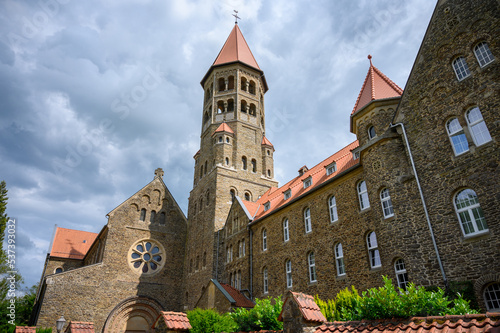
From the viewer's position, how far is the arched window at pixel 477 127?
1130cm

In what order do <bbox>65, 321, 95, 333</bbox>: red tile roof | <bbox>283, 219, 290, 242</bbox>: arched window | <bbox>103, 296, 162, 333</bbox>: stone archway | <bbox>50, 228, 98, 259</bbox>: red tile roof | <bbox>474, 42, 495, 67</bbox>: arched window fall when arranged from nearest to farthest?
<bbox>474, 42, 495, 67</bbox>: arched window, <bbox>65, 321, 95, 333</bbox>: red tile roof, <bbox>283, 219, 290, 242</bbox>: arched window, <bbox>103, 296, 162, 333</bbox>: stone archway, <bbox>50, 228, 98, 259</bbox>: red tile roof

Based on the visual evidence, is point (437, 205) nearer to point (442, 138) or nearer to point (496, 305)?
point (442, 138)

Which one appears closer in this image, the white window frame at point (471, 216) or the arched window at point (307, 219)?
the white window frame at point (471, 216)

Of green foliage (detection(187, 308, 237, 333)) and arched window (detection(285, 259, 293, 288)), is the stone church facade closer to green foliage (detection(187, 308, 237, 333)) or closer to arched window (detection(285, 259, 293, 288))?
arched window (detection(285, 259, 293, 288))

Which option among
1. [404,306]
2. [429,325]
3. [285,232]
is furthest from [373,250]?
[429,325]

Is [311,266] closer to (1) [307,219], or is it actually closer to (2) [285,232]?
(1) [307,219]

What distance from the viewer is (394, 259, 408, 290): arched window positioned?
13000mm

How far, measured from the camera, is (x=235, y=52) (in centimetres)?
3975

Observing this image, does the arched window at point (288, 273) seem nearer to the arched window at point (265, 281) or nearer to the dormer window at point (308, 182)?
the arched window at point (265, 281)

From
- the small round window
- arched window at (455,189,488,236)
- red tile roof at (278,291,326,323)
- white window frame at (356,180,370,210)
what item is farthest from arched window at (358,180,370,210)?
the small round window

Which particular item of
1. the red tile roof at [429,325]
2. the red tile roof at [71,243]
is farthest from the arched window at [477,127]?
the red tile roof at [71,243]

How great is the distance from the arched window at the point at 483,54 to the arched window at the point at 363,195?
700cm

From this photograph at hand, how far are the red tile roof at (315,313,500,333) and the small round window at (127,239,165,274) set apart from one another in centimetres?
2701

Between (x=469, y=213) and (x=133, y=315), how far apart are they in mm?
27564
